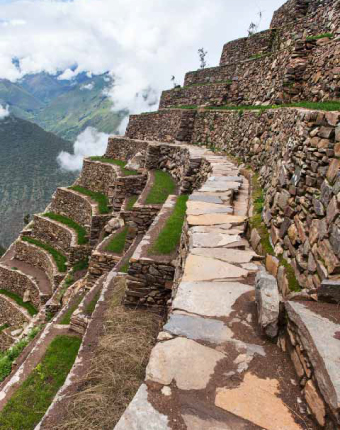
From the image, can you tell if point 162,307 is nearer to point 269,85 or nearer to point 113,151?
point 269,85

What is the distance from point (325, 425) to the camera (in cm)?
205

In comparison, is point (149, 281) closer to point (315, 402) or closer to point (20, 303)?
point (315, 402)

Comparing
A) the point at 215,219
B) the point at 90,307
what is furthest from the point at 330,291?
the point at 90,307

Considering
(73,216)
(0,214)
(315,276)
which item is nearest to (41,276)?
(73,216)

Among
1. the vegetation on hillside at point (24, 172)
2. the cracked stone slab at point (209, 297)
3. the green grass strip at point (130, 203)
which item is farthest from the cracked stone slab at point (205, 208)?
the vegetation on hillside at point (24, 172)

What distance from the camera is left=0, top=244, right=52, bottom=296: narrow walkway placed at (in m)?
16.2

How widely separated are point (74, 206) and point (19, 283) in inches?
204

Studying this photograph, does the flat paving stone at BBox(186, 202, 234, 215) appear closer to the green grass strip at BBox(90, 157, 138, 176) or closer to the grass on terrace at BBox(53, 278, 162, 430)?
the grass on terrace at BBox(53, 278, 162, 430)

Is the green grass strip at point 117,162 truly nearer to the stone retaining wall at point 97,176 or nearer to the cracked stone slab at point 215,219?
the stone retaining wall at point 97,176

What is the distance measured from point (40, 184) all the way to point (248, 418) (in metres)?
61.1

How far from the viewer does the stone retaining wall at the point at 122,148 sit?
2027 cm

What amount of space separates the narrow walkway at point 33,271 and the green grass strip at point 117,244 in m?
6.42

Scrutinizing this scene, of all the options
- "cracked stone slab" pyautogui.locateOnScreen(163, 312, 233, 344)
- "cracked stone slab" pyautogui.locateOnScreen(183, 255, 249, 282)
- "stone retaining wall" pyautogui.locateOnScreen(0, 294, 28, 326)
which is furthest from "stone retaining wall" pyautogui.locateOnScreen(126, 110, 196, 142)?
"cracked stone slab" pyautogui.locateOnScreen(163, 312, 233, 344)

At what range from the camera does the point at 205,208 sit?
616 cm
